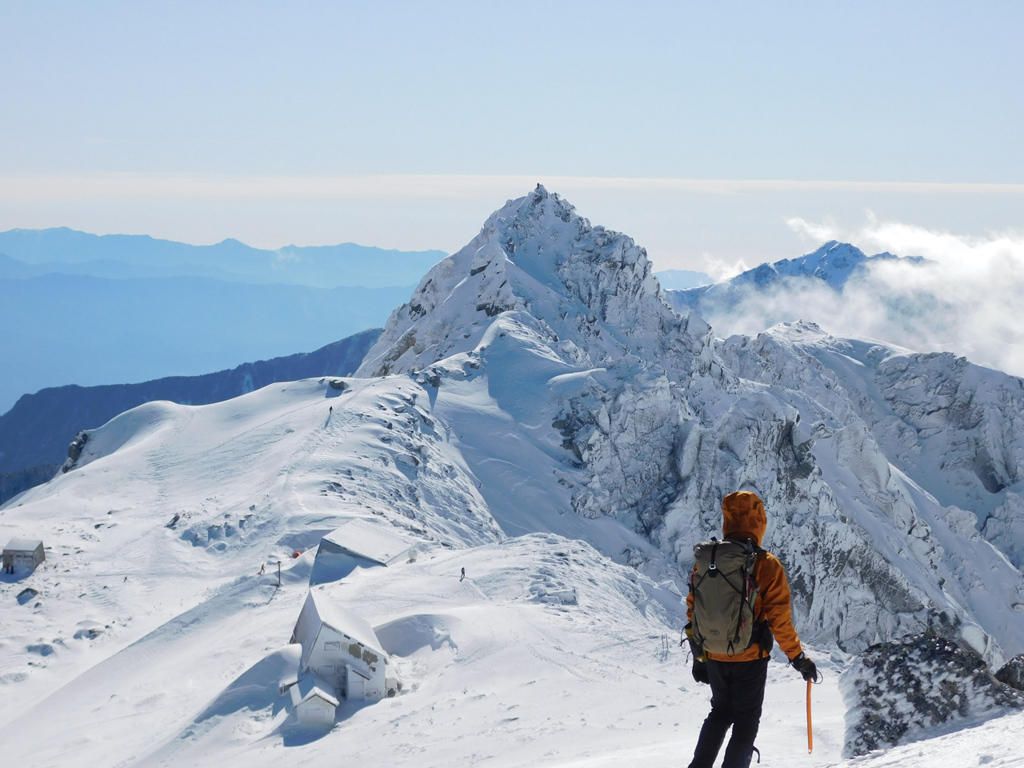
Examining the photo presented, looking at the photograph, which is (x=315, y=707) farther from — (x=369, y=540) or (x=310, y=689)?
(x=369, y=540)

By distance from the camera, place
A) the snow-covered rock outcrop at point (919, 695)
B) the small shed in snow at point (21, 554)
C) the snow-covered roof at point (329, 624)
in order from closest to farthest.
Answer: the snow-covered rock outcrop at point (919, 695)
the snow-covered roof at point (329, 624)
the small shed in snow at point (21, 554)

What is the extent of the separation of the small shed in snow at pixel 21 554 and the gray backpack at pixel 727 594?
119ft

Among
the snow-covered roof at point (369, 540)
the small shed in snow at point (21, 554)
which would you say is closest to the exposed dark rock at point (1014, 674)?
the snow-covered roof at point (369, 540)

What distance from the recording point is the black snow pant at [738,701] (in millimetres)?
8719

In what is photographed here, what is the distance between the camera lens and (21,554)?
3669 cm

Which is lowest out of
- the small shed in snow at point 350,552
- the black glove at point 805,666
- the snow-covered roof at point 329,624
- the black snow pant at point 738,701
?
the small shed in snow at point 350,552

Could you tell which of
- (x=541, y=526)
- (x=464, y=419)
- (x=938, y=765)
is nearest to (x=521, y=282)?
(x=464, y=419)

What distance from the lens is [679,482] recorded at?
198 feet

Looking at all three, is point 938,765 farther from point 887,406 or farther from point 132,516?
point 887,406

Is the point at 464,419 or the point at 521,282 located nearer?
the point at 464,419

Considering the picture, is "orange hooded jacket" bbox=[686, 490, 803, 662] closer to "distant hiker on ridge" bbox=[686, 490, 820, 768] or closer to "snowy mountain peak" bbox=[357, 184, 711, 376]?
"distant hiker on ridge" bbox=[686, 490, 820, 768]

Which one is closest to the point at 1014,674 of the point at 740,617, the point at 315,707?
the point at 740,617

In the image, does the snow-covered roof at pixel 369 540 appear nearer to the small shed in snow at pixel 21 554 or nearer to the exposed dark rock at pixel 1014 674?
the small shed in snow at pixel 21 554

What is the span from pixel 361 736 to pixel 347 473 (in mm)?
26799
